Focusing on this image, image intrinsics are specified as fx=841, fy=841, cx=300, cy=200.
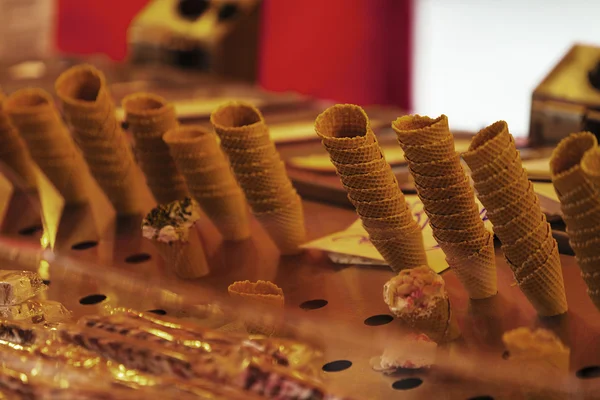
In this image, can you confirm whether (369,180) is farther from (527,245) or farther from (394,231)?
(527,245)

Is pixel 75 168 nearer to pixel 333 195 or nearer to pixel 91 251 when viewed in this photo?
pixel 91 251

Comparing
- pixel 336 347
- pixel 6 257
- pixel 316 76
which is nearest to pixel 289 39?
pixel 316 76

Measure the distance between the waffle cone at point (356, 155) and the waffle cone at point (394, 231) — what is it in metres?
0.13

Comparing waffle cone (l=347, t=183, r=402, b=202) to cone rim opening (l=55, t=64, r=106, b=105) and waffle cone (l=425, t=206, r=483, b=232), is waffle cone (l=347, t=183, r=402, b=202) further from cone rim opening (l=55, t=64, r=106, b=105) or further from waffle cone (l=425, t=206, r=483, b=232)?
cone rim opening (l=55, t=64, r=106, b=105)

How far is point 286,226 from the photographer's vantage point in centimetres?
151

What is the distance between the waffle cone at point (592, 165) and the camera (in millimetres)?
987

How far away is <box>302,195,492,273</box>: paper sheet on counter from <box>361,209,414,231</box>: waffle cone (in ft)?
0.37

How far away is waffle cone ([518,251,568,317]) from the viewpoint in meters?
1.17

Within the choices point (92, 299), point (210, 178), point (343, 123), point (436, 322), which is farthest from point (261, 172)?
point (436, 322)

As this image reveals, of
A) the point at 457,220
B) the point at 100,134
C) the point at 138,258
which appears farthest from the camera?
the point at 100,134

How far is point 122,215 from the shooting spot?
1.80m

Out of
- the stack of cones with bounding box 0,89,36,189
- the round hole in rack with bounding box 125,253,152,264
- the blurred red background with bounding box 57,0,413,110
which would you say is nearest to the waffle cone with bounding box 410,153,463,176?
the round hole in rack with bounding box 125,253,152,264

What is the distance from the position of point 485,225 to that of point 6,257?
85 centimetres

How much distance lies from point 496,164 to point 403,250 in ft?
0.91
